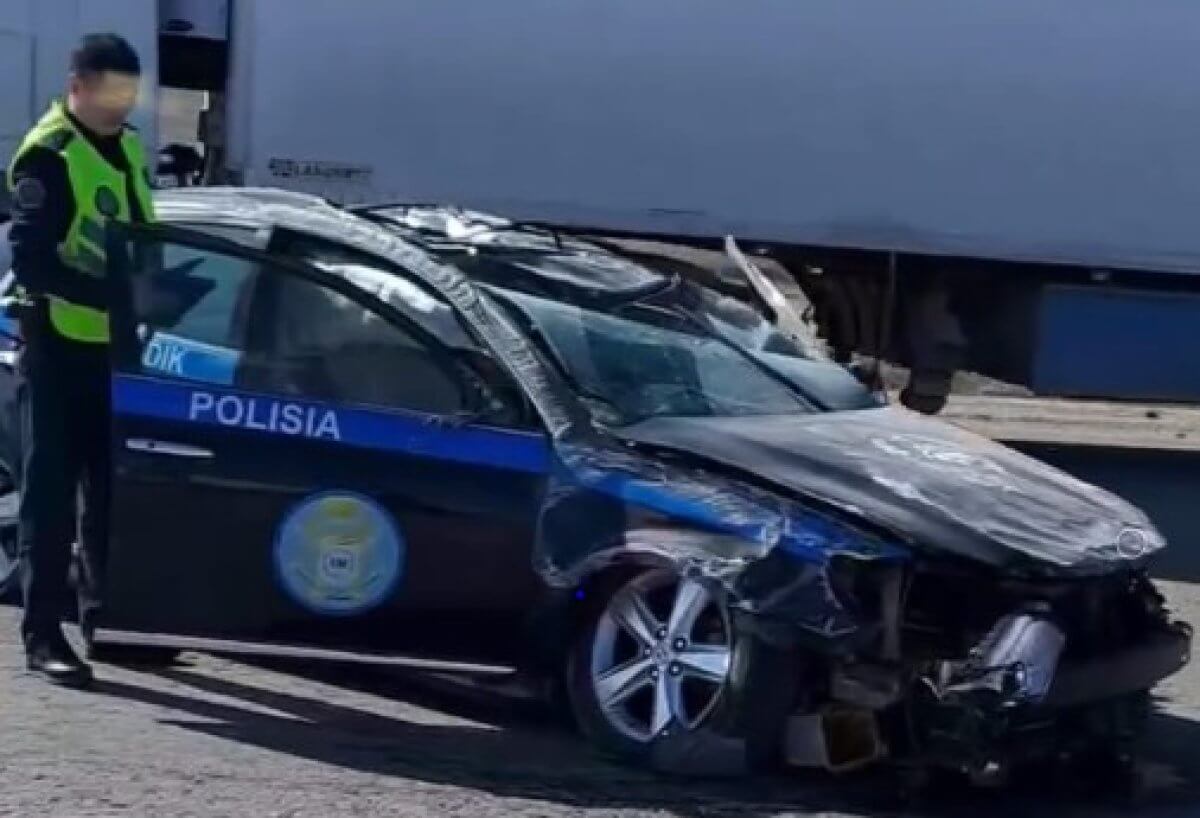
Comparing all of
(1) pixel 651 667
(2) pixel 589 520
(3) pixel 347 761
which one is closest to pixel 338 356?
(2) pixel 589 520

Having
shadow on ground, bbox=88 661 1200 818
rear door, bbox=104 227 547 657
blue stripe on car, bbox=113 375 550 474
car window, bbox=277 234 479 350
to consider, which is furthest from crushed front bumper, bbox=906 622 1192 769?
car window, bbox=277 234 479 350

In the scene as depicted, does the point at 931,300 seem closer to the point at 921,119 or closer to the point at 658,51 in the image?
the point at 921,119

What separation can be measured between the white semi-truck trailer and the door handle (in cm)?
730

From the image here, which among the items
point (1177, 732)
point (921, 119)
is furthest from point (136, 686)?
point (921, 119)

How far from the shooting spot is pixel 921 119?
15.3 meters

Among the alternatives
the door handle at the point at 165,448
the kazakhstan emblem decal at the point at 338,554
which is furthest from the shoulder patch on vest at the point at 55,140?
the kazakhstan emblem decal at the point at 338,554

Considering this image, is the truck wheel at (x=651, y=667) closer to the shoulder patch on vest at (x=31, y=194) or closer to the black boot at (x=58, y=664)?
the black boot at (x=58, y=664)

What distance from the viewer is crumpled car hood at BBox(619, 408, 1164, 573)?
727 cm

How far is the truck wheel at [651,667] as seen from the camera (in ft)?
24.1

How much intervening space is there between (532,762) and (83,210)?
6.72 feet

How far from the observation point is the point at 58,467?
26.3ft

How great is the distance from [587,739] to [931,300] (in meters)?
8.45

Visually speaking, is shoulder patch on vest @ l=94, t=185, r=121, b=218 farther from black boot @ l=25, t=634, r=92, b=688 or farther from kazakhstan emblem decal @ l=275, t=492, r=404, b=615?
black boot @ l=25, t=634, r=92, b=688

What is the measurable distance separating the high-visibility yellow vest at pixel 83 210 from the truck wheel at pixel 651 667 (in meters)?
1.71
